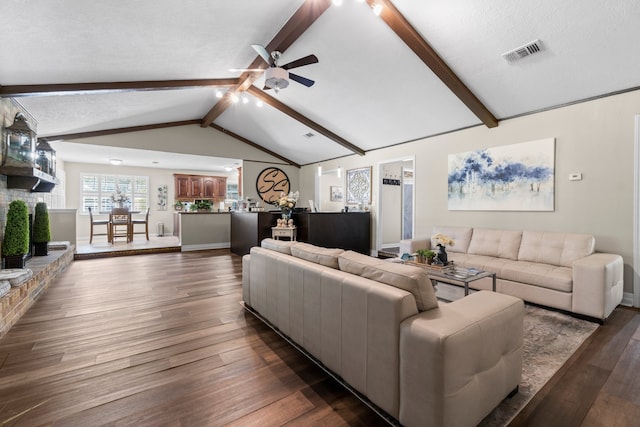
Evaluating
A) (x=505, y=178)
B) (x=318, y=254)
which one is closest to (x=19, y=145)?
(x=318, y=254)

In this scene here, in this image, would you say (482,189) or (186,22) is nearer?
(186,22)

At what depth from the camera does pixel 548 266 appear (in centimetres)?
337

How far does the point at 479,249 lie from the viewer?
164 inches

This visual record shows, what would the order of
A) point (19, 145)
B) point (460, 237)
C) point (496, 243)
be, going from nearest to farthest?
point (19, 145), point (496, 243), point (460, 237)

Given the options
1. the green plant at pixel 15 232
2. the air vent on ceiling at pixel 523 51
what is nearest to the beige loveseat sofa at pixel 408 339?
the air vent on ceiling at pixel 523 51

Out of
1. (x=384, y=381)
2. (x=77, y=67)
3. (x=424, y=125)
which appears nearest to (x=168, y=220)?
(x=77, y=67)

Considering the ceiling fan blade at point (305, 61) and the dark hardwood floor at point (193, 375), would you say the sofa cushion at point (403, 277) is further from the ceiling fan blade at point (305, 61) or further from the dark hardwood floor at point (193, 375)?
the ceiling fan blade at point (305, 61)

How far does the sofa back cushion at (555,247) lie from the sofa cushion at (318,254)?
3.01 m

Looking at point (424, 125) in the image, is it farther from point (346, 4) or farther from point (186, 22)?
point (186, 22)

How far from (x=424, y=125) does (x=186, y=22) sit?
3.86 m

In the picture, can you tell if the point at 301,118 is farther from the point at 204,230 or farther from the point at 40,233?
the point at 40,233

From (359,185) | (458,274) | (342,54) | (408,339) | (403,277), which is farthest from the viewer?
(359,185)

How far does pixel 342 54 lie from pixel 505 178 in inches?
118

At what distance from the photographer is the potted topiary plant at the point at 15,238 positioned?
3.27m
